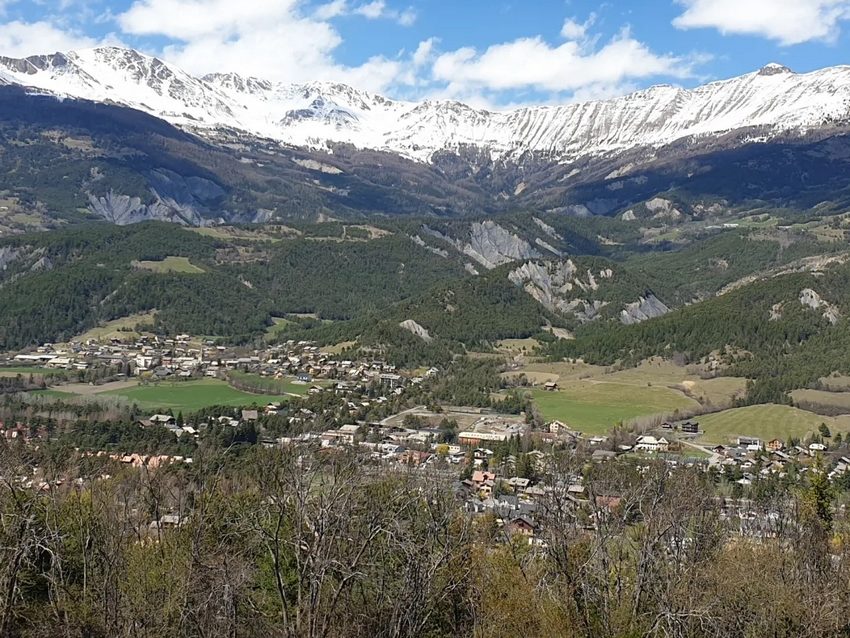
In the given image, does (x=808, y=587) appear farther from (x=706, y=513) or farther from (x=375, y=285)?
(x=375, y=285)

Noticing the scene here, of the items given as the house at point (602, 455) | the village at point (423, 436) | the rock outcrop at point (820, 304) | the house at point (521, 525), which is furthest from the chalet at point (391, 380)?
the rock outcrop at point (820, 304)

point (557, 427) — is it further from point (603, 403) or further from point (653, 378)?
point (653, 378)

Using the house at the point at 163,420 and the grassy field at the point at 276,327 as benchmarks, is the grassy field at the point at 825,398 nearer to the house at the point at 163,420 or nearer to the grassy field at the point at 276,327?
the house at the point at 163,420

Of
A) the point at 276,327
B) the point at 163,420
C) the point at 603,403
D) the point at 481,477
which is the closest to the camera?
the point at 481,477

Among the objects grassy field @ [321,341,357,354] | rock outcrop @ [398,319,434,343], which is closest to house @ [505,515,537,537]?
grassy field @ [321,341,357,354]

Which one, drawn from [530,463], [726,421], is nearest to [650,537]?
[530,463]

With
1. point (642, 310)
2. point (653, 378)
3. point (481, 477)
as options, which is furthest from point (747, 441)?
point (642, 310)

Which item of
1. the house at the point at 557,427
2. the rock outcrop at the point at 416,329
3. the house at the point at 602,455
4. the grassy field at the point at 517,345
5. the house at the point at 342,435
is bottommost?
the house at the point at 602,455
